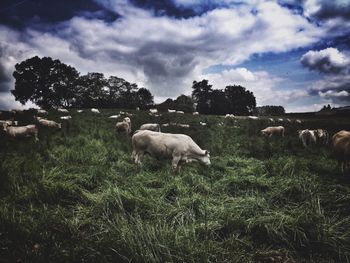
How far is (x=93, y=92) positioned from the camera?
71.9 metres

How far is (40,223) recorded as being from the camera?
12.1 feet

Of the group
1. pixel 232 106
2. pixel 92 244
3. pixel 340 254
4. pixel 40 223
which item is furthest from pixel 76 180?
pixel 232 106

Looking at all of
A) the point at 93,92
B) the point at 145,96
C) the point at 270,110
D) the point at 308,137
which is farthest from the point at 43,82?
the point at 270,110

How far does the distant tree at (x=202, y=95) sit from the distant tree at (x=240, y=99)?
717 cm

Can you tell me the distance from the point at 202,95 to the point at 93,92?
36.6m

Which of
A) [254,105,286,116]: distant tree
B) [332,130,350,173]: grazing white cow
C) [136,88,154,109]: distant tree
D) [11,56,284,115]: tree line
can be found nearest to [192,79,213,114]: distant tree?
[11,56,284,115]: tree line

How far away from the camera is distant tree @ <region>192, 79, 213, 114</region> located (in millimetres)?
81750

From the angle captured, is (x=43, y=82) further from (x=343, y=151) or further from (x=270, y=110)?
(x=270, y=110)

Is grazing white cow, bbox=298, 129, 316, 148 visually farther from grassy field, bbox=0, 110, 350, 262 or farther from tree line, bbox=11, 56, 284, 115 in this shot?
tree line, bbox=11, 56, 284, 115

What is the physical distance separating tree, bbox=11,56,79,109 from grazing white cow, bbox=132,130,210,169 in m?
54.8

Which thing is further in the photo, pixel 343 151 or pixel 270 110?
pixel 270 110

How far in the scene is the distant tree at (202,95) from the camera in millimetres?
81750

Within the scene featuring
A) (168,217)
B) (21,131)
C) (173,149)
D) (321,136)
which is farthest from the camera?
(321,136)

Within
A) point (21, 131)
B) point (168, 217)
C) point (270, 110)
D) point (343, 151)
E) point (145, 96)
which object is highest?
point (145, 96)
